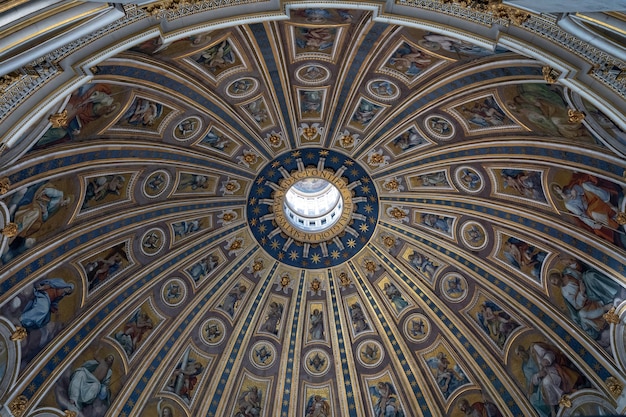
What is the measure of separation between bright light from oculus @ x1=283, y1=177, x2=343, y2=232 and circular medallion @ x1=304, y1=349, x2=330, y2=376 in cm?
518

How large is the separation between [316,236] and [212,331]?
577 centimetres

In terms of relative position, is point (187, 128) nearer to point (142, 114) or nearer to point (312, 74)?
point (142, 114)

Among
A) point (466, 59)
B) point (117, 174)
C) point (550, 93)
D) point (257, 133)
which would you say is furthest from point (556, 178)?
point (117, 174)

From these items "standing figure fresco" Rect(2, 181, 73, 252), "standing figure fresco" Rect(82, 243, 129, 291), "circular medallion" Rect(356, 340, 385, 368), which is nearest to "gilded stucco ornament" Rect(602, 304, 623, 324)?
"circular medallion" Rect(356, 340, 385, 368)

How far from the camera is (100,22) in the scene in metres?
8.93

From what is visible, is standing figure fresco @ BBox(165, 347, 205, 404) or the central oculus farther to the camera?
the central oculus

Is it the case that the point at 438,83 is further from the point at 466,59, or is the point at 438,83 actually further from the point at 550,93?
the point at 550,93

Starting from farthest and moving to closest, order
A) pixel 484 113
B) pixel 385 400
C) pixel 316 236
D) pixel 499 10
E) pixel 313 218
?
pixel 313 218 → pixel 316 236 → pixel 385 400 → pixel 484 113 → pixel 499 10

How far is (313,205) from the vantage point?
2647 cm

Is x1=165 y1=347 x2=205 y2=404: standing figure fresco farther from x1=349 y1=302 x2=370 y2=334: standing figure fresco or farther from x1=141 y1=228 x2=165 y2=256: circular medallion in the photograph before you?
x1=349 y1=302 x2=370 y2=334: standing figure fresco

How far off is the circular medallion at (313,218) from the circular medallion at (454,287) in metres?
3.61

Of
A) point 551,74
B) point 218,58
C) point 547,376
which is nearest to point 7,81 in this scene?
point 218,58

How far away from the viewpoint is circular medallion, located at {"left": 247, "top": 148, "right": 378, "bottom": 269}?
74.0 ft

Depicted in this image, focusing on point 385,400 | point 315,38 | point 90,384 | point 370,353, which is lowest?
point 90,384
